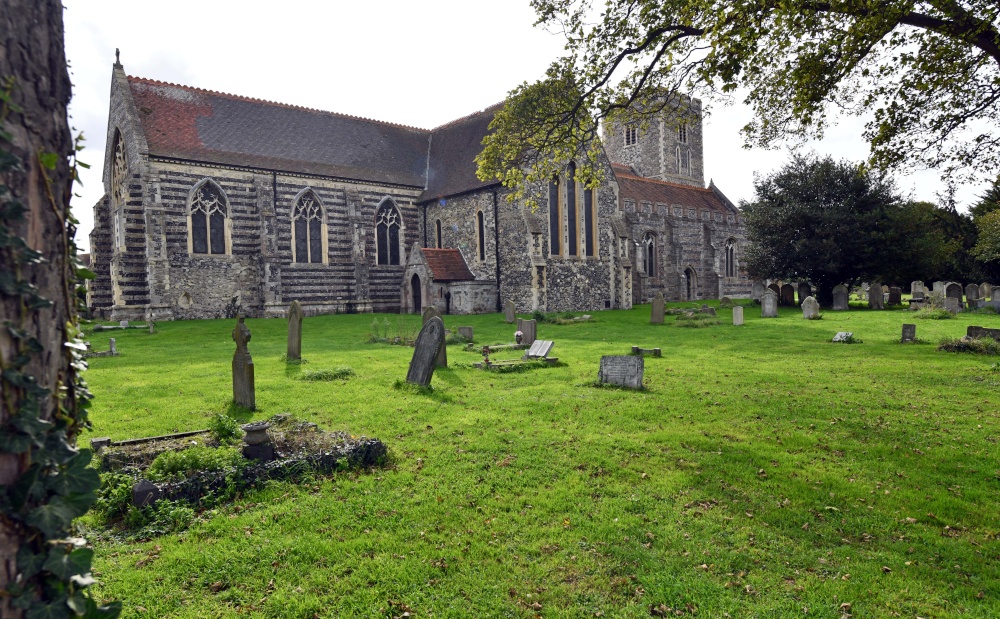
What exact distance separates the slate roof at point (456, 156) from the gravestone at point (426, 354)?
18757mm

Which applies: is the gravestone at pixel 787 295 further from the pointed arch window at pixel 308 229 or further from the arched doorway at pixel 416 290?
the pointed arch window at pixel 308 229

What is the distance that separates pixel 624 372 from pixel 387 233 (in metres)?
22.5

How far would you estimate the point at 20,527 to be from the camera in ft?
5.02

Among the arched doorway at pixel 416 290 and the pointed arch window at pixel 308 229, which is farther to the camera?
the arched doorway at pixel 416 290

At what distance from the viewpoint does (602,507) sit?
4.66m

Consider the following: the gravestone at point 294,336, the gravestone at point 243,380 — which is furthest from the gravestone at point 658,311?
the gravestone at point 243,380

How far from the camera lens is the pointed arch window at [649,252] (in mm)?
41531

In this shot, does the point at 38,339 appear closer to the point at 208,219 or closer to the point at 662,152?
the point at 208,219

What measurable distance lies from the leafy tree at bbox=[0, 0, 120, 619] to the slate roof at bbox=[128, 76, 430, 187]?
24.4 m

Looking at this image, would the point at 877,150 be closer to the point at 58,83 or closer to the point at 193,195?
the point at 58,83

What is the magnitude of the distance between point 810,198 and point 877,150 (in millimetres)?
24982

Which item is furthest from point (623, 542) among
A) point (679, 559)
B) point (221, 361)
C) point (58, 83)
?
point (221, 361)

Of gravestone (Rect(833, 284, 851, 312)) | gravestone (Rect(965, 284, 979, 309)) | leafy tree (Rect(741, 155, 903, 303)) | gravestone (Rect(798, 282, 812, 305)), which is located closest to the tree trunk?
gravestone (Rect(833, 284, 851, 312))

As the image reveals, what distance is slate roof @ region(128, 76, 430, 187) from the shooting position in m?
24.2
